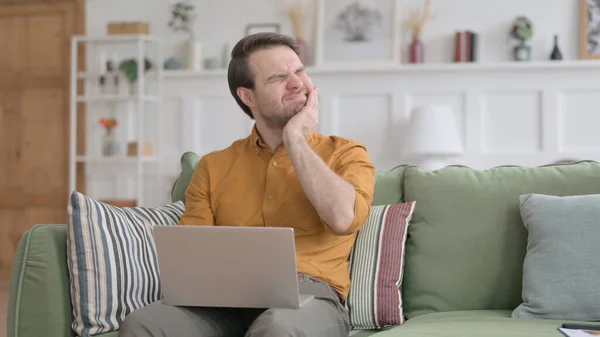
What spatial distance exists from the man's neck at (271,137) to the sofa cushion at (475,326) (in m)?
0.66

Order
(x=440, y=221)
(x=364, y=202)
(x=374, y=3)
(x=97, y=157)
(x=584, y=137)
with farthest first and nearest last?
(x=97, y=157) < (x=374, y=3) < (x=584, y=137) < (x=440, y=221) < (x=364, y=202)

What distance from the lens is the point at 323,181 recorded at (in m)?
2.22

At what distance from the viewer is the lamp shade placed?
5.16 meters

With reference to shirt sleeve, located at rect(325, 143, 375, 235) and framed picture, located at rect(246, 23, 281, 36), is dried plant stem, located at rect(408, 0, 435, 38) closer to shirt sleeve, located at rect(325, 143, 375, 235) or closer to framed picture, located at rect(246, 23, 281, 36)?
framed picture, located at rect(246, 23, 281, 36)

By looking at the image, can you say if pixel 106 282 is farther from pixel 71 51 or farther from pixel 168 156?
pixel 71 51

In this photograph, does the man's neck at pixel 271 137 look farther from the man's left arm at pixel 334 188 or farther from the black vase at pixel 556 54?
the black vase at pixel 556 54

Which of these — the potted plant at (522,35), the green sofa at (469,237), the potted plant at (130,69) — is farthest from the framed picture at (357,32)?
the green sofa at (469,237)

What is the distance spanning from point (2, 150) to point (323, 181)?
5.01 meters

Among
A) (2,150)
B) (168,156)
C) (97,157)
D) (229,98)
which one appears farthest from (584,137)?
(2,150)

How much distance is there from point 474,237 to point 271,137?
689mm

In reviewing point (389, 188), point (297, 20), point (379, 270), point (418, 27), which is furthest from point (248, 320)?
point (297, 20)

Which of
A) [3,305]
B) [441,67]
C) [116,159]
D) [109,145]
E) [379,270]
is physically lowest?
[3,305]

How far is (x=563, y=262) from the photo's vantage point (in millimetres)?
2311

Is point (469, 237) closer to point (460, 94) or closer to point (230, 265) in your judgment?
point (230, 265)
